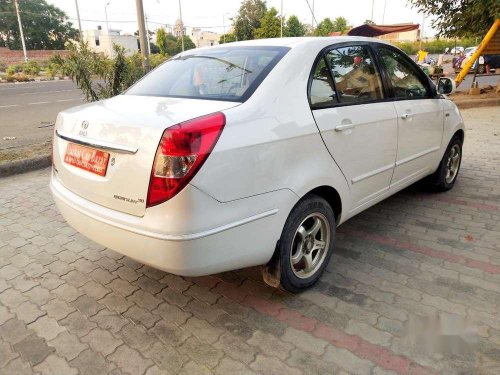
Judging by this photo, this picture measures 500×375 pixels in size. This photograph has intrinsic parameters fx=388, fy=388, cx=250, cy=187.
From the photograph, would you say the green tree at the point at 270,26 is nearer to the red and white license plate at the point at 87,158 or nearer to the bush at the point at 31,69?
the bush at the point at 31,69

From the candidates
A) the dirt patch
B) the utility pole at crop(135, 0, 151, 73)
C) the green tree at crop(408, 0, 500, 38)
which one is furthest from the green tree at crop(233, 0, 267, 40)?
the dirt patch

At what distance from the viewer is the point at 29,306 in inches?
101

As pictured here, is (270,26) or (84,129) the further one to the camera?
(270,26)

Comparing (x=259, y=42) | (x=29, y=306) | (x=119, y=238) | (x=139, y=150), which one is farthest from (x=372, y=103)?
(x=29, y=306)

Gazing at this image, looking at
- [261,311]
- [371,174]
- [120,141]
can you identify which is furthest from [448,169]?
[120,141]

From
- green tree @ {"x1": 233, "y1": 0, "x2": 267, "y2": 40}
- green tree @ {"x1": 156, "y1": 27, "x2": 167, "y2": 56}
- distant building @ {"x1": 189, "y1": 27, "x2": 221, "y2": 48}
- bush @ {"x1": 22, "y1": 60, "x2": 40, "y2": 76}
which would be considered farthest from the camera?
distant building @ {"x1": 189, "y1": 27, "x2": 221, "y2": 48}

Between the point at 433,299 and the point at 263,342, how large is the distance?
47.1 inches

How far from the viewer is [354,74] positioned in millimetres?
2916

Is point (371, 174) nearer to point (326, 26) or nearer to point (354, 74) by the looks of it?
point (354, 74)

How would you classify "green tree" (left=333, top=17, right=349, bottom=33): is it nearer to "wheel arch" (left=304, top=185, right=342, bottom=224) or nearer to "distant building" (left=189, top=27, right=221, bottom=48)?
"distant building" (left=189, top=27, right=221, bottom=48)

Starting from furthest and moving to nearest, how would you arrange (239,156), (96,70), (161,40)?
1. (161,40)
2. (96,70)
3. (239,156)

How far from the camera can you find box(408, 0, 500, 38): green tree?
10844 mm

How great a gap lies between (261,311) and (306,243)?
547 mm

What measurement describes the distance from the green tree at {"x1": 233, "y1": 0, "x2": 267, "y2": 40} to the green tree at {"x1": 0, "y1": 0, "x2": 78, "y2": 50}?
27.0 metres
